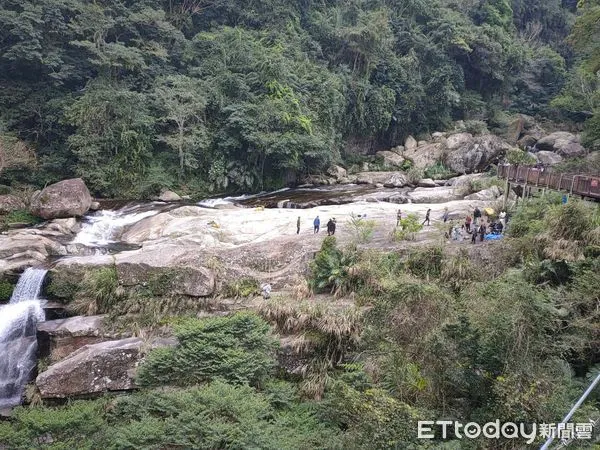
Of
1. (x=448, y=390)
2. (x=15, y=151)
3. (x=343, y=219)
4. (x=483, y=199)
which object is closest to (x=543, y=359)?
(x=448, y=390)

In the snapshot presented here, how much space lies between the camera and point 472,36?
44.8 m

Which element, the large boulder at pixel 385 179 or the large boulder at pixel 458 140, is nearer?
the large boulder at pixel 385 179

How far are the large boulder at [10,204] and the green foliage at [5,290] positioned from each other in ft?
35.4

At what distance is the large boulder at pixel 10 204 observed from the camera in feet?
79.6

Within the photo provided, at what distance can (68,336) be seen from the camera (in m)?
13.1

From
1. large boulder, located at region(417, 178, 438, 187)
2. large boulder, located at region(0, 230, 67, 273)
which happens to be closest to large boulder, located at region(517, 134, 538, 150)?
large boulder, located at region(417, 178, 438, 187)

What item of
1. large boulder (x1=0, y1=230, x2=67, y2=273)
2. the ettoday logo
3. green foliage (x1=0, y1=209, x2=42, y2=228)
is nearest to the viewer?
the ettoday logo

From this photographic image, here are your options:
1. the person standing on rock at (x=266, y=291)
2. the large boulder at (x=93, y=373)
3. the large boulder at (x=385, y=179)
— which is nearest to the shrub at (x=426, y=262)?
the person standing on rock at (x=266, y=291)

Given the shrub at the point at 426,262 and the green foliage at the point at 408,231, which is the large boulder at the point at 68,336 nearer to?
the shrub at the point at 426,262

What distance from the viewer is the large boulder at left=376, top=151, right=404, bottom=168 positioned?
4150cm

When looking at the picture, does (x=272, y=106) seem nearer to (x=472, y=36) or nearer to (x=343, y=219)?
(x=343, y=219)

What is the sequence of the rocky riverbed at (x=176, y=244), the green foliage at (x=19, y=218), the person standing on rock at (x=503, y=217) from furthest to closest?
the green foliage at (x=19, y=218), the person standing on rock at (x=503, y=217), the rocky riverbed at (x=176, y=244)

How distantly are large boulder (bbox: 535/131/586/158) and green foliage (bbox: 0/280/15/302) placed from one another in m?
43.1

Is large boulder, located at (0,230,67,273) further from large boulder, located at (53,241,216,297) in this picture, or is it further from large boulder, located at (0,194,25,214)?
large boulder, located at (0,194,25,214)
